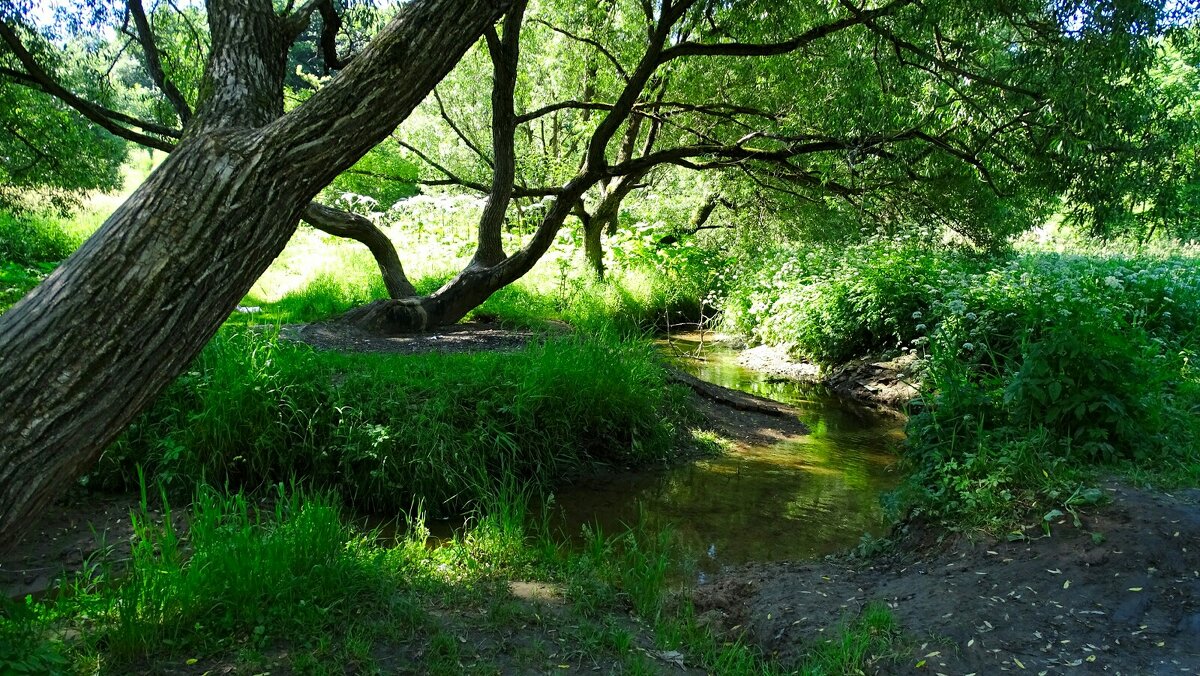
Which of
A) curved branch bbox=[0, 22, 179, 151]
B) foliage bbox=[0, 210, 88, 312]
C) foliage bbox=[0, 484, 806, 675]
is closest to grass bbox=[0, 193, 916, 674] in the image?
foliage bbox=[0, 484, 806, 675]

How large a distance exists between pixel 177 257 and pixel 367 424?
3470mm

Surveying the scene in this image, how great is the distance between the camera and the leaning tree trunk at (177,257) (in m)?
2.35

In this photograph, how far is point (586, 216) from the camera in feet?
45.4

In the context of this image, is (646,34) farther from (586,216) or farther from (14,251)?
(14,251)

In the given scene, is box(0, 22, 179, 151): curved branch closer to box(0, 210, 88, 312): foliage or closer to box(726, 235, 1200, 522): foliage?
box(0, 210, 88, 312): foliage

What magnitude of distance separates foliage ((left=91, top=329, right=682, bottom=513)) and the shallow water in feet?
2.03

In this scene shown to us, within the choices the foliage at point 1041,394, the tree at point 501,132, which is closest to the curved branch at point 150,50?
the tree at point 501,132

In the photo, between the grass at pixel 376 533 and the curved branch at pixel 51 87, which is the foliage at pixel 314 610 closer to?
the grass at pixel 376 533

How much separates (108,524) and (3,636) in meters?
2.66

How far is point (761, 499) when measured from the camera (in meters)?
6.44

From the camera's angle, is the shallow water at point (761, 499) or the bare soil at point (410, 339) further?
the bare soil at point (410, 339)

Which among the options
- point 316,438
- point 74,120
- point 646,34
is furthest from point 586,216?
point 316,438

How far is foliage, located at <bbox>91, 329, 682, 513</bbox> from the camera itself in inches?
226

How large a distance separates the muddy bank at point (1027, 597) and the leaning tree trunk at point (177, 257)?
9.60ft
